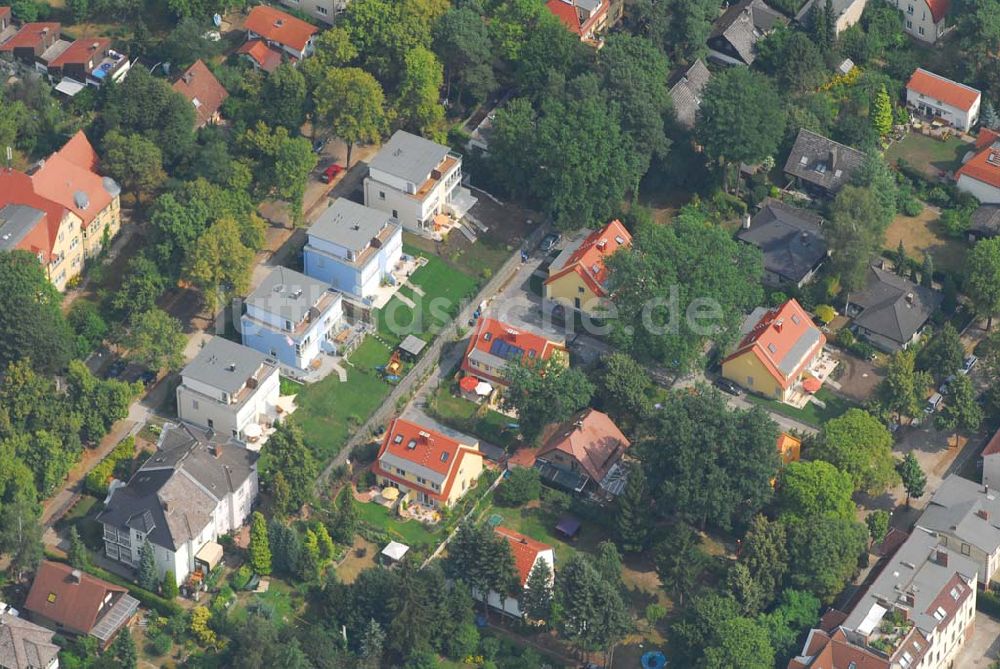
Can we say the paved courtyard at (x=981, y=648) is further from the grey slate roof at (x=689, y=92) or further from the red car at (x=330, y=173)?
the red car at (x=330, y=173)

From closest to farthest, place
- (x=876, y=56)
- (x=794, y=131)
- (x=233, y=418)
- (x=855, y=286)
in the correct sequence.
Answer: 1. (x=233, y=418)
2. (x=855, y=286)
3. (x=794, y=131)
4. (x=876, y=56)

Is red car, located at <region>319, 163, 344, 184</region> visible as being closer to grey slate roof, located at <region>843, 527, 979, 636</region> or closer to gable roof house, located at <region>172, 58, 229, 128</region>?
gable roof house, located at <region>172, 58, 229, 128</region>

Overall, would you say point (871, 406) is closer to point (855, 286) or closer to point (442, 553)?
point (855, 286)

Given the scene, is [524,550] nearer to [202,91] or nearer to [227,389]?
[227,389]

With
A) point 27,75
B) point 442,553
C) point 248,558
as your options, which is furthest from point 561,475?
point 27,75

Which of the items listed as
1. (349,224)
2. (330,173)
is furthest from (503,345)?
(330,173)

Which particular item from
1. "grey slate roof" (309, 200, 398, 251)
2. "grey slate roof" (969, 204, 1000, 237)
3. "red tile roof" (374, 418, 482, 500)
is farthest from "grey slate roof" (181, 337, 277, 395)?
"grey slate roof" (969, 204, 1000, 237)
